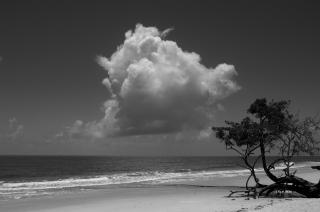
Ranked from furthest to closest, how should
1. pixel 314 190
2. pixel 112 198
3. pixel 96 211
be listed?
1. pixel 112 198
2. pixel 314 190
3. pixel 96 211

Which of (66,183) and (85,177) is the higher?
(66,183)

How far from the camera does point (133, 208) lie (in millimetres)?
19438

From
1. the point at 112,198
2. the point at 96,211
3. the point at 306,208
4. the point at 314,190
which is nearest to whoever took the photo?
the point at 306,208

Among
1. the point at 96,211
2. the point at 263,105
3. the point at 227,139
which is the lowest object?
the point at 96,211

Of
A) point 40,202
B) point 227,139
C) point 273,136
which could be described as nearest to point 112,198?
point 40,202

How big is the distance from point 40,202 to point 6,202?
96.8 inches

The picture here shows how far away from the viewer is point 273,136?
76.7 feet

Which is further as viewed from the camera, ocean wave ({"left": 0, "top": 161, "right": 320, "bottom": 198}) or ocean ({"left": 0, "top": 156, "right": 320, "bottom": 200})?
ocean ({"left": 0, "top": 156, "right": 320, "bottom": 200})

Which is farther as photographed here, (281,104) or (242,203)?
(281,104)

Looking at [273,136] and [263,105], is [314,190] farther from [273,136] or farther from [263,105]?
[263,105]

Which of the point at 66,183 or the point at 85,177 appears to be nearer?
the point at 66,183

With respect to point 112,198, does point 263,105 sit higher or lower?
higher

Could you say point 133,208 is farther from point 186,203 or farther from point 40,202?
point 40,202

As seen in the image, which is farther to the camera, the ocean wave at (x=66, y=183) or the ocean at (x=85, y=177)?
the ocean at (x=85, y=177)
